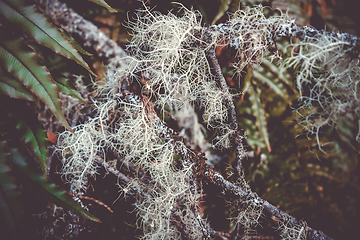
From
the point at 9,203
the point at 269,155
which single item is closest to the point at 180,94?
the point at 9,203

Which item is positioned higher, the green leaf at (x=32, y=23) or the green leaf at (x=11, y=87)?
the green leaf at (x=32, y=23)

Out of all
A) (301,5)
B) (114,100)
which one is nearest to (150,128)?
(114,100)

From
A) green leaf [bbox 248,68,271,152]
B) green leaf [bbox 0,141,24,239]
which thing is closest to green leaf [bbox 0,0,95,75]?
green leaf [bbox 0,141,24,239]

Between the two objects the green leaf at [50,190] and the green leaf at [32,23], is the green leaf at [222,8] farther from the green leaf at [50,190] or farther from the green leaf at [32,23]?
the green leaf at [50,190]

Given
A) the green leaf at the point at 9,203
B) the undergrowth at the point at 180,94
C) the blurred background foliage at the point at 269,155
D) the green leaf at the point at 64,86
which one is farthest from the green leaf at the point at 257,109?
the green leaf at the point at 9,203

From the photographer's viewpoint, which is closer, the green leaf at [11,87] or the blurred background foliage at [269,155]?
the green leaf at [11,87]

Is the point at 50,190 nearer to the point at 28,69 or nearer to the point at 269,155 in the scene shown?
the point at 28,69

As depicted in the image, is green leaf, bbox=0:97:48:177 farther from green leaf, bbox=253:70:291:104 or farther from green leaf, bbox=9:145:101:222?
green leaf, bbox=253:70:291:104
